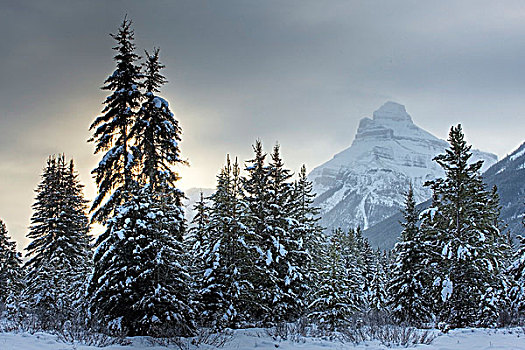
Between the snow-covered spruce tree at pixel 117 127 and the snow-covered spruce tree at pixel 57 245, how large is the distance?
9243 millimetres

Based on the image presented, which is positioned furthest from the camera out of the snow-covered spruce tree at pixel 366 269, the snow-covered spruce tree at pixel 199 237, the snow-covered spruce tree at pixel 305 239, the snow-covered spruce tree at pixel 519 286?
the snow-covered spruce tree at pixel 366 269

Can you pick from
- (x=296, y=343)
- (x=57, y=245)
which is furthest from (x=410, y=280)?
(x=57, y=245)

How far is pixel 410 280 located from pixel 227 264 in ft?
50.4

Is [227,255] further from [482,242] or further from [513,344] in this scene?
[482,242]

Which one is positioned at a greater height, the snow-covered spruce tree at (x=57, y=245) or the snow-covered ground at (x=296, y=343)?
the snow-covered spruce tree at (x=57, y=245)

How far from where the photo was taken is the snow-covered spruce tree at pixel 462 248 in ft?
69.5

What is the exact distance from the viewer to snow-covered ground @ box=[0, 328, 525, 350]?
10.6 metres

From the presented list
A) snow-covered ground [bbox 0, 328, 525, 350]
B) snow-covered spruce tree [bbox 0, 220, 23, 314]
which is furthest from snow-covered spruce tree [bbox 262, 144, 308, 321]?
snow-covered spruce tree [bbox 0, 220, 23, 314]

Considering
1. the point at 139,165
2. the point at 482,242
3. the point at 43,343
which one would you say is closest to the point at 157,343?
the point at 43,343

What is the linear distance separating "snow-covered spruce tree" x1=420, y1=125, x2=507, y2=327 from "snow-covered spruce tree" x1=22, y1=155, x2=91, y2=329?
68.4 feet

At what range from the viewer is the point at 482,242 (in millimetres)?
21297

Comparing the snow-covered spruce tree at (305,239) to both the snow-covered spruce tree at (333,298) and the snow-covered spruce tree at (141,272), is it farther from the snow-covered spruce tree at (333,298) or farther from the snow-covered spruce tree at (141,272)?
the snow-covered spruce tree at (141,272)

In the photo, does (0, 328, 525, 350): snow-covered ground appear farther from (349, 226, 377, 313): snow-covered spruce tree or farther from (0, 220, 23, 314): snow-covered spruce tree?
(0, 220, 23, 314): snow-covered spruce tree

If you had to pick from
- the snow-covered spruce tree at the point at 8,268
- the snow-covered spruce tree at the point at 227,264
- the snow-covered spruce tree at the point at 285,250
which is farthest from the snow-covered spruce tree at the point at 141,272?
the snow-covered spruce tree at the point at 8,268
